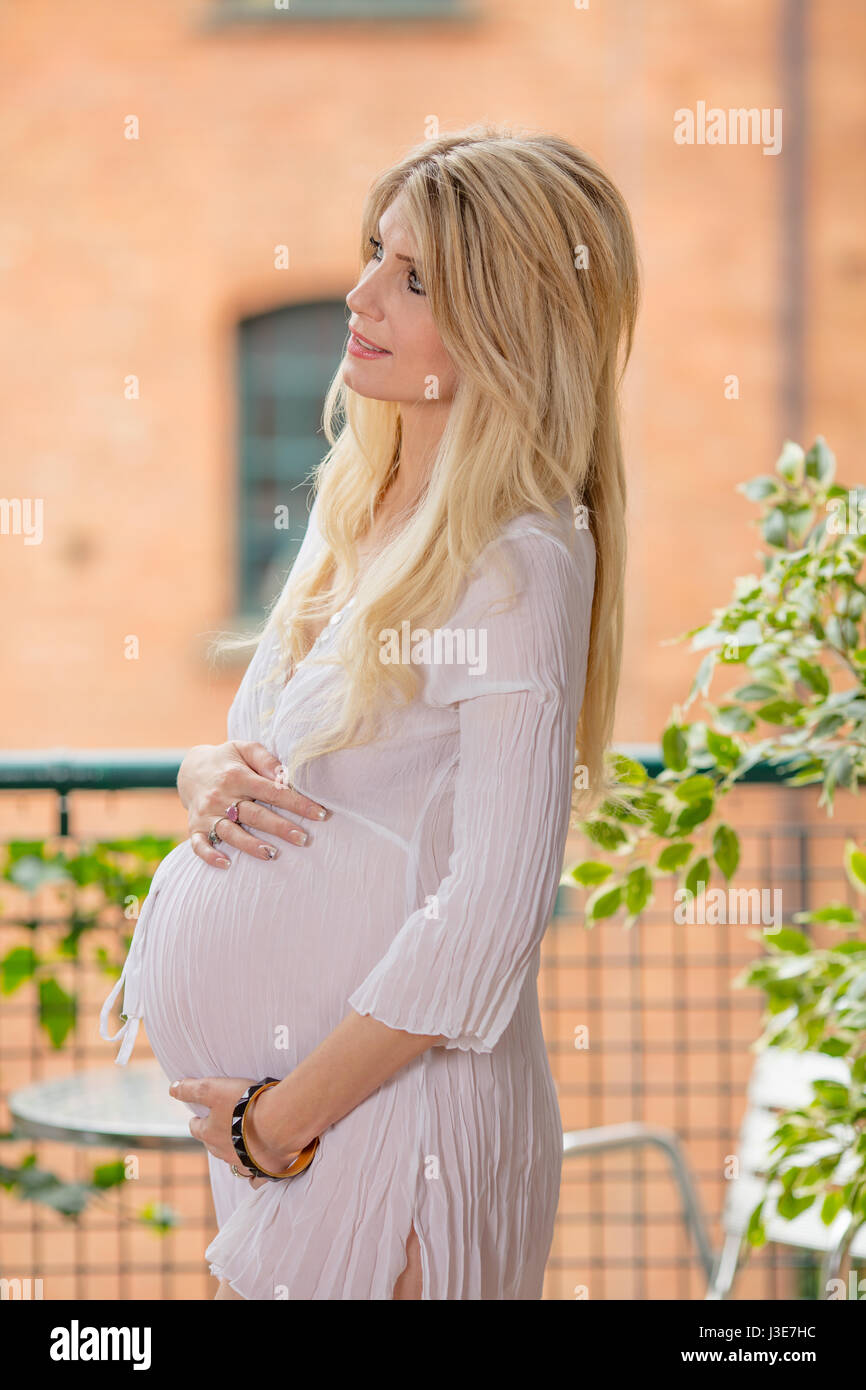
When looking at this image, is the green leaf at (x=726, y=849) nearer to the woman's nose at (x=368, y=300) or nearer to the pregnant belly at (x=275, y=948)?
the pregnant belly at (x=275, y=948)

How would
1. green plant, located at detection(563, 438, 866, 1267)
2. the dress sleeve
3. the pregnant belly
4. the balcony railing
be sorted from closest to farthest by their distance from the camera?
1. the dress sleeve
2. the pregnant belly
3. green plant, located at detection(563, 438, 866, 1267)
4. the balcony railing

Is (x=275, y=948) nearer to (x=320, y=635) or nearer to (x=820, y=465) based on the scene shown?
(x=320, y=635)

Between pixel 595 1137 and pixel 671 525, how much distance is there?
15.8ft

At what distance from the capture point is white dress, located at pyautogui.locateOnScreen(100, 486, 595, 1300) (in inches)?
47.1

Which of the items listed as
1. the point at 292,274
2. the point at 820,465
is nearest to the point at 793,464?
the point at 820,465

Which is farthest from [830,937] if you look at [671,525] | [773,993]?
[773,993]

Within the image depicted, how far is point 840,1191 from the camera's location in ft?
5.23

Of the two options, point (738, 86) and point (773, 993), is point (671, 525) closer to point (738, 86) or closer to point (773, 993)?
point (738, 86)

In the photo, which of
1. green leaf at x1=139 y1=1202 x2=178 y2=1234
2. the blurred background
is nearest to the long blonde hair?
green leaf at x1=139 y1=1202 x2=178 y2=1234

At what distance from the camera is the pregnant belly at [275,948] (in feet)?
4.25

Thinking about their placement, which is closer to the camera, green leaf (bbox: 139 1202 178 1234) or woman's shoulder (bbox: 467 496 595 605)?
woman's shoulder (bbox: 467 496 595 605)

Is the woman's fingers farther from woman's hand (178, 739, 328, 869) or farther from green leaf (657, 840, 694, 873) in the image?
green leaf (657, 840, 694, 873)

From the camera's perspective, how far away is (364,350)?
1323 mm

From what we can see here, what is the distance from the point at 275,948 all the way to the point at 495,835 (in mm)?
266
